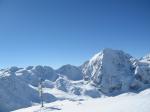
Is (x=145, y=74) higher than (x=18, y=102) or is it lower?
higher

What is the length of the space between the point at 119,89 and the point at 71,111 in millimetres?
139157

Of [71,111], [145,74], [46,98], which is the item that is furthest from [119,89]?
[71,111]

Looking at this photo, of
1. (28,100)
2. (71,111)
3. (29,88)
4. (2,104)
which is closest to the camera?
(71,111)

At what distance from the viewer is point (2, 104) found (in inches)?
6476

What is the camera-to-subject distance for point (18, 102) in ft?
553

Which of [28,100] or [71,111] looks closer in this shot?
[71,111]

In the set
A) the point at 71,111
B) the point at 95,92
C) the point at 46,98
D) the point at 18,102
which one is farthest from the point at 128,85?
the point at 71,111

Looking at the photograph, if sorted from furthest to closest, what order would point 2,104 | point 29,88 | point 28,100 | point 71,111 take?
point 29,88, point 28,100, point 2,104, point 71,111

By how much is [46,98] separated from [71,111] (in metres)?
119

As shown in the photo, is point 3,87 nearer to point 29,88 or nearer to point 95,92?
point 29,88

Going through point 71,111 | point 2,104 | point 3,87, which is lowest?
point 71,111

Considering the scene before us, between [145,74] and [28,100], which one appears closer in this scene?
[28,100]

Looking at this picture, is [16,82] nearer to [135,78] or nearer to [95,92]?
[95,92]

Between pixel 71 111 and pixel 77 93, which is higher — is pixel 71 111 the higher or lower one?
the lower one
